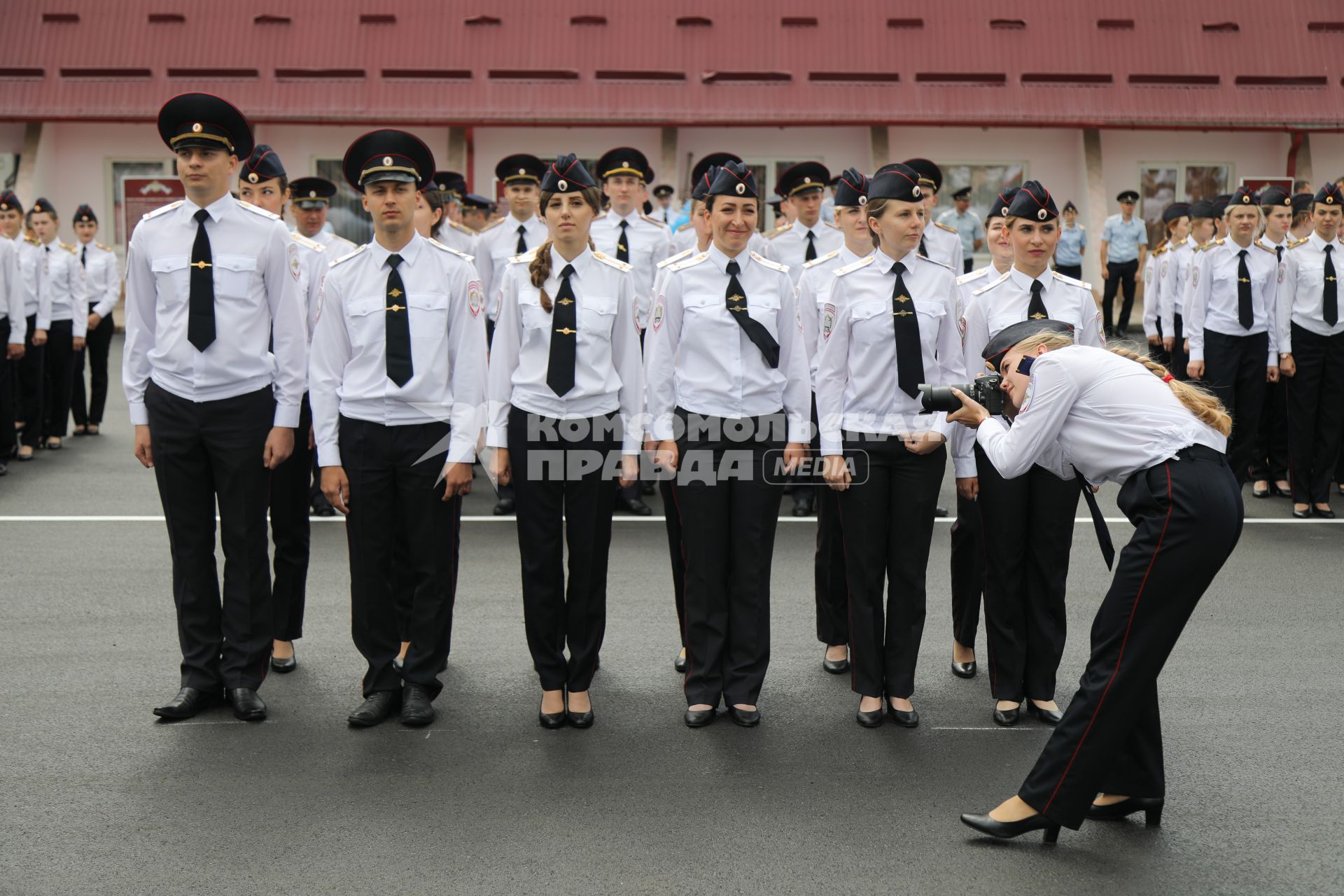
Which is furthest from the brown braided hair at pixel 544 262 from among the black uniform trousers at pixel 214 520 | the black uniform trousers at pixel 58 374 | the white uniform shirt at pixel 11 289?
the black uniform trousers at pixel 58 374

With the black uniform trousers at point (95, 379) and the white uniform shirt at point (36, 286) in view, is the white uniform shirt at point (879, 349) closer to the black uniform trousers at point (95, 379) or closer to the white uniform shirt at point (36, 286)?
the white uniform shirt at point (36, 286)

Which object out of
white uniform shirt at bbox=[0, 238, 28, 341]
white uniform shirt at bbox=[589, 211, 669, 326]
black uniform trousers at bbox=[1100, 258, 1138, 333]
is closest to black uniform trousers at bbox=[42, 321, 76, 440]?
white uniform shirt at bbox=[0, 238, 28, 341]

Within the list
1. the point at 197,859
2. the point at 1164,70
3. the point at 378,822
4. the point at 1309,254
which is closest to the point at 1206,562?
the point at 378,822

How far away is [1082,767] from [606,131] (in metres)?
19.8

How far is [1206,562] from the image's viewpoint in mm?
4031

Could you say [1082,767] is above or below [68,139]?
below

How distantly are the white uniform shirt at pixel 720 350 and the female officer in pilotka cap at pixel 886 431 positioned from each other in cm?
16

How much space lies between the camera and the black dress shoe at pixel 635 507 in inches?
376

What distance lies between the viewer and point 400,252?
5.29 meters

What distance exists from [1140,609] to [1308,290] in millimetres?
6851

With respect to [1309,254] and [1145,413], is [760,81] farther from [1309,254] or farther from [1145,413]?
[1145,413]

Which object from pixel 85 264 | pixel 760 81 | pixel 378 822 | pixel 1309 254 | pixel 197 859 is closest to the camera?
pixel 197 859

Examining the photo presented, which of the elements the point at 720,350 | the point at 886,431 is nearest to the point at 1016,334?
the point at 886,431

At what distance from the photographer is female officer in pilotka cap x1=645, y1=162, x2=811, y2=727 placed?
5.25 metres
